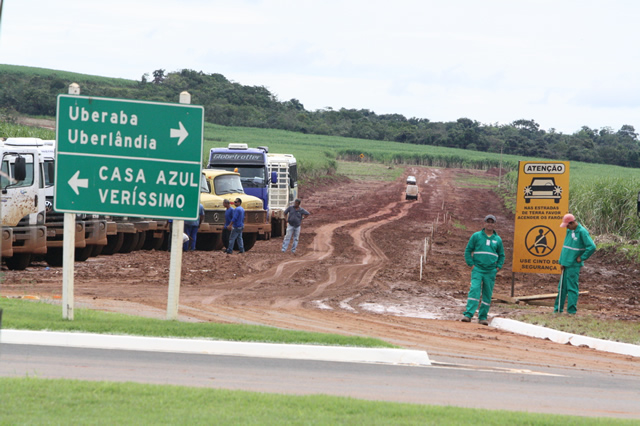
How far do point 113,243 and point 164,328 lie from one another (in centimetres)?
1358

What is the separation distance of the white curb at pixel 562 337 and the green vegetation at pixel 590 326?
0.29m

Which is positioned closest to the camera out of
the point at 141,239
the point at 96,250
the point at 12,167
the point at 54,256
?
the point at 12,167

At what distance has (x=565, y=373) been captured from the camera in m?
9.69

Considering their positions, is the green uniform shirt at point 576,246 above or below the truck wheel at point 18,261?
above

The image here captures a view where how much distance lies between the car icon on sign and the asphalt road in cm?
840

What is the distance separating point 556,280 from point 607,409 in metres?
15.4

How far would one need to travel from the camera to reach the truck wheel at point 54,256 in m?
20.5

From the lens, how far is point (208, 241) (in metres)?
26.7

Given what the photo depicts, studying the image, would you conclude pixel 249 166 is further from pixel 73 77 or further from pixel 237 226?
pixel 73 77

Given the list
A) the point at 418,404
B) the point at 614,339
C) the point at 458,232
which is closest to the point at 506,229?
the point at 458,232

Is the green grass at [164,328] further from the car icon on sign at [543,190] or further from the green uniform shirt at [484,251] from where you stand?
the car icon on sign at [543,190]

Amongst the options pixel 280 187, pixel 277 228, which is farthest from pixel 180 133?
pixel 280 187

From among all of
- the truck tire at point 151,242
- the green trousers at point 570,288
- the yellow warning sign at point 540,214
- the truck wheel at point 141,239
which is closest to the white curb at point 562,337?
the green trousers at point 570,288

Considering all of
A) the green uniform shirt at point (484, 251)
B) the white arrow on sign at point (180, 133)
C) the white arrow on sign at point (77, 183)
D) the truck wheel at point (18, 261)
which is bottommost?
the truck wheel at point (18, 261)
